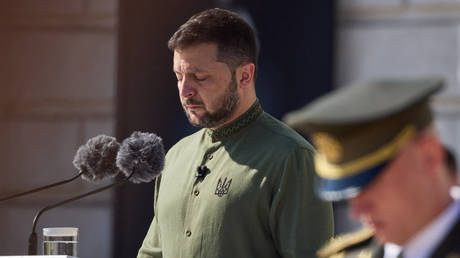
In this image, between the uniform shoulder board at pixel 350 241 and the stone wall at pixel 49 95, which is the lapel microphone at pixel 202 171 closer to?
the uniform shoulder board at pixel 350 241

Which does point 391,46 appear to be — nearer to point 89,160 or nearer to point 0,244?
point 0,244

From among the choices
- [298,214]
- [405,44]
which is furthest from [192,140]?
[405,44]

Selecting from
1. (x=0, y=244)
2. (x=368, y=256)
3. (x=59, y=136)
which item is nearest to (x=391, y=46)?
(x=59, y=136)

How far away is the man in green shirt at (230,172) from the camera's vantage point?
3566 mm

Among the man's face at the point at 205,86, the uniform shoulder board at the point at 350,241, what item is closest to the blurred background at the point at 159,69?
the man's face at the point at 205,86

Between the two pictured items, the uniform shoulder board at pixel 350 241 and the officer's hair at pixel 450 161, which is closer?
the officer's hair at pixel 450 161

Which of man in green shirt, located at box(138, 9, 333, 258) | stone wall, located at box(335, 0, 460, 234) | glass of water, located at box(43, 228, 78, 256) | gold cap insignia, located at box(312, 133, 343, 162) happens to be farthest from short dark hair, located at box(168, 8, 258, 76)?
stone wall, located at box(335, 0, 460, 234)

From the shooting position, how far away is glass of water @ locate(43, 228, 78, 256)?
11.4ft

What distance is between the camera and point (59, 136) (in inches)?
331

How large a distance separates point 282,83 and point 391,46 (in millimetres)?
790

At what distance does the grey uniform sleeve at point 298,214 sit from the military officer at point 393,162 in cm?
139

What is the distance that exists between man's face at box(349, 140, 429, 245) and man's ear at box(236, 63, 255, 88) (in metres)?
1.84

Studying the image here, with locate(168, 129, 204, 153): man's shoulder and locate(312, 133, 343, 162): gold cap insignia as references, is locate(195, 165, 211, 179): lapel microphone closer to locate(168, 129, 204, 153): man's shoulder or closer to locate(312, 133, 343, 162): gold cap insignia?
locate(168, 129, 204, 153): man's shoulder

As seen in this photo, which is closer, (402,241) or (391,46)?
(402,241)
